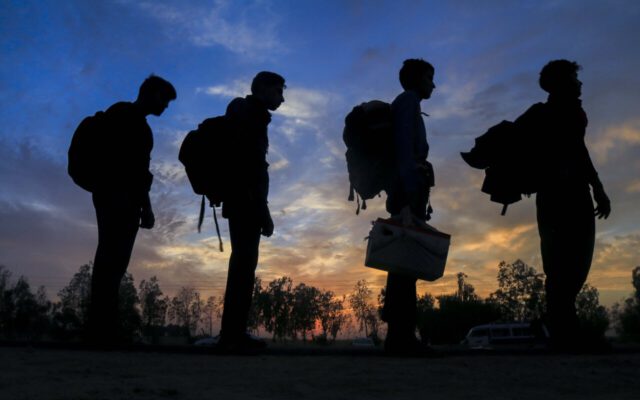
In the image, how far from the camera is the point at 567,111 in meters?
5.21

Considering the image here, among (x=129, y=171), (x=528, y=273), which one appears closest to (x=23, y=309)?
(x=528, y=273)

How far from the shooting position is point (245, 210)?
4566mm

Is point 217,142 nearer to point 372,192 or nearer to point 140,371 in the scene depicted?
point 372,192

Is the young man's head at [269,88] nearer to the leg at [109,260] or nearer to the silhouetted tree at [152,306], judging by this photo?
the leg at [109,260]

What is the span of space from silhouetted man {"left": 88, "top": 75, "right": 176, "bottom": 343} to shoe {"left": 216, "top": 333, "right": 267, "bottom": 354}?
925mm

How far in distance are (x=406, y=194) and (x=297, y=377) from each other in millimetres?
1913

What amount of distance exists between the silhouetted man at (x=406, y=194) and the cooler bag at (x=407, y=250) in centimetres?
31

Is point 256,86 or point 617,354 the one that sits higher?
point 256,86

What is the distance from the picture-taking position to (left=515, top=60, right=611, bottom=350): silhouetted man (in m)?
5.00

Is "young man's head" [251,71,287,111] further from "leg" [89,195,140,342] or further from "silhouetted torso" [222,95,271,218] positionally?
"leg" [89,195,140,342]

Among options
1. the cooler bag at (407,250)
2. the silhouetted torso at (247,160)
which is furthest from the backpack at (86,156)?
the cooler bag at (407,250)

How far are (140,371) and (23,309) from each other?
9474cm

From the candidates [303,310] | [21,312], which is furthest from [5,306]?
[303,310]

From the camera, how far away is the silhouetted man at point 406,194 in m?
4.41
